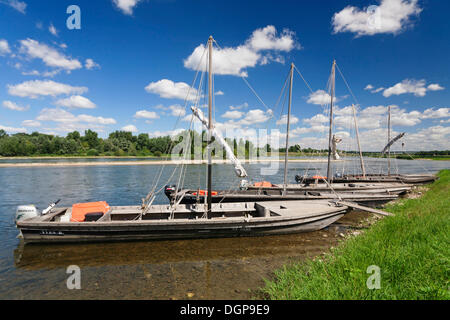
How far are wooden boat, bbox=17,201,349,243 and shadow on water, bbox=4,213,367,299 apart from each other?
465mm

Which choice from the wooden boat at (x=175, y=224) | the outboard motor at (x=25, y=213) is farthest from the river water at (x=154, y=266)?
the outboard motor at (x=25, y=213)

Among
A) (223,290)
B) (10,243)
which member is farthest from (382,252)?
(10,243)

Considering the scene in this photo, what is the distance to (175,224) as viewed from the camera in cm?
1088

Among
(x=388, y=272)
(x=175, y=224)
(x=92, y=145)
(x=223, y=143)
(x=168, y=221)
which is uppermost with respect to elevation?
(x=92, y=145)

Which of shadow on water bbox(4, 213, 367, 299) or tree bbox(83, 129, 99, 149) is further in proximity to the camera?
tree bbox(83, 129, 99, 149)

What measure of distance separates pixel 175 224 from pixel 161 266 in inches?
88.9

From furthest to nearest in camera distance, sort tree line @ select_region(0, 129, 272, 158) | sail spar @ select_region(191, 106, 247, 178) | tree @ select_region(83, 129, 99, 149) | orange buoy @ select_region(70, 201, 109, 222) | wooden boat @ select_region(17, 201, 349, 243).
Result: tree @ select_region(83, 129, 99, 149), tree line @ select_region(0, 129, 272, 158), sail spar @ select_region(191, 106, 247, 178), orange buoy @ select_region(70, 201, 109, 222), wooden boat @ select_region(17, 201, 349, 243)

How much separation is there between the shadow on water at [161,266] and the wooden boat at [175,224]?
1.53 ft

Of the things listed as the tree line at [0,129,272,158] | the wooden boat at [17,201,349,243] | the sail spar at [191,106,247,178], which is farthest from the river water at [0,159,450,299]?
the tree line at [0,129,272,158]

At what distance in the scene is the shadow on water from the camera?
23.8 ft

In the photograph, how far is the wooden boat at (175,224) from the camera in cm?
1042

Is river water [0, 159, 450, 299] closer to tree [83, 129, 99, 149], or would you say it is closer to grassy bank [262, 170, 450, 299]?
grassy bank [262, 170, 450, 299]

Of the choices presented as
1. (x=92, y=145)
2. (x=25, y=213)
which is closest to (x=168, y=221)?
(x=25, y=213)

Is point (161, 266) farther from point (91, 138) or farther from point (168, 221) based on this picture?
point (91, 138)
